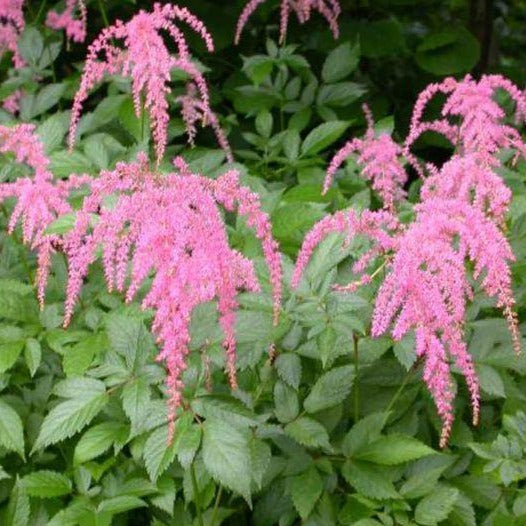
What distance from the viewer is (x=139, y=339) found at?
101 inches

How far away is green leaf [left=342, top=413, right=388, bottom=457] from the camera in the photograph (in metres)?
2.65

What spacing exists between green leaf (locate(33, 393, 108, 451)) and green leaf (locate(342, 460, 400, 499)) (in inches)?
28.1

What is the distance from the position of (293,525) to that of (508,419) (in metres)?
0.76

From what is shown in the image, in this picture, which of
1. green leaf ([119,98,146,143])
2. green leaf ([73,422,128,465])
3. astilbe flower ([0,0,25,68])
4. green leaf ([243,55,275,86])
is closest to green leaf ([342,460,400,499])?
green leaf ([73,422,128,465])

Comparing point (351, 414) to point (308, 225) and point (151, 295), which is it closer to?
point (308, 225)

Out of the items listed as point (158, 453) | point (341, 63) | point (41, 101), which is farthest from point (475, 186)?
point (41, 101)

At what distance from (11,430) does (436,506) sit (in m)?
1.18

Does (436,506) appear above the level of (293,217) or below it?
below

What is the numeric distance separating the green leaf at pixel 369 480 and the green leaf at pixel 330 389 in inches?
7.1

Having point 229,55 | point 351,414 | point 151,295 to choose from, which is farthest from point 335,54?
point 151,295

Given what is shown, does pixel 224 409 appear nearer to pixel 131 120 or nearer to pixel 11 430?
Result: pixel 11 430

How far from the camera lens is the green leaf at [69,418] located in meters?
2.44

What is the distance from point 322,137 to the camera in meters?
4.06

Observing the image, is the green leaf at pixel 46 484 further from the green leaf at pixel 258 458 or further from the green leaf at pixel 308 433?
the green leaf at pixel 308 433
